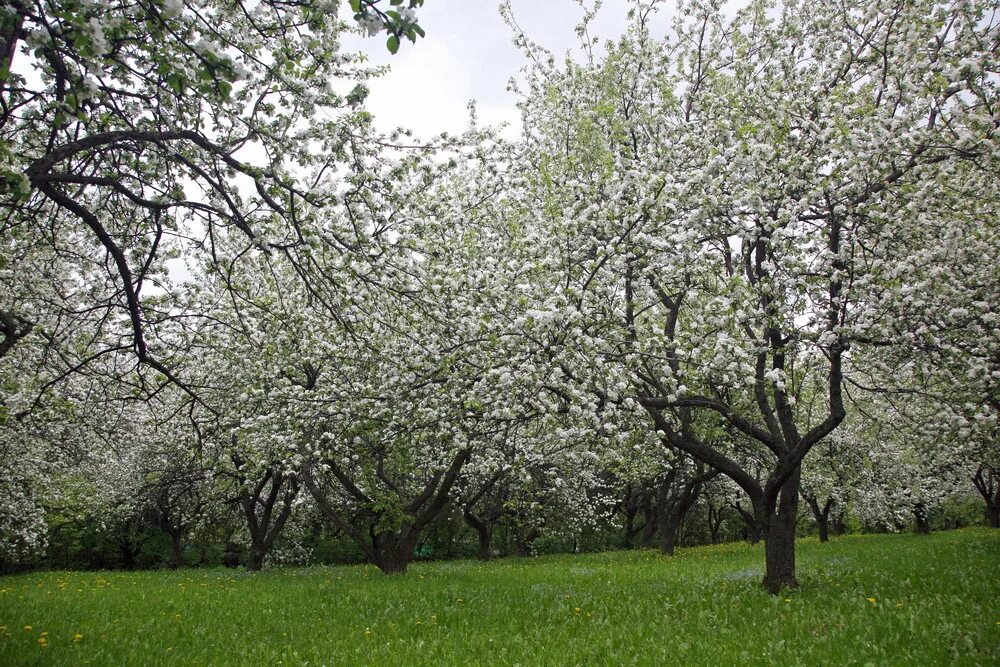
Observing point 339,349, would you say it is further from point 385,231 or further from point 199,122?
point 199,122

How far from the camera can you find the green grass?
270 inches

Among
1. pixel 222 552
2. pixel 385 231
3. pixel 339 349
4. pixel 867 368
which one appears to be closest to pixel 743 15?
pixel 867 368

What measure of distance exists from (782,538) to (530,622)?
18.0 ft

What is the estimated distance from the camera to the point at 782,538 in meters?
11.8

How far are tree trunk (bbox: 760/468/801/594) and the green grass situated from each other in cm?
40

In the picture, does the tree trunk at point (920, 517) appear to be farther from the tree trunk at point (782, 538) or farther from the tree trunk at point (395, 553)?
the tree trunk at point (395, 553)

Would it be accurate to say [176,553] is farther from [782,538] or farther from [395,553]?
[782,538]

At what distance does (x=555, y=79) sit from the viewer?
13.3 m

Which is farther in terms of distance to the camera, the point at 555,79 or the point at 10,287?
the point at 555,79

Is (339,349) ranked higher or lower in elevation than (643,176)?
lower

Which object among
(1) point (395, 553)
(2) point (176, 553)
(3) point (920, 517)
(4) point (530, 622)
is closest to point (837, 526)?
(3) point (920, 517)

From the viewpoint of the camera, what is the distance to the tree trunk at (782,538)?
456 inches

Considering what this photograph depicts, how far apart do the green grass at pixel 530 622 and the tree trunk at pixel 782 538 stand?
1.31ft

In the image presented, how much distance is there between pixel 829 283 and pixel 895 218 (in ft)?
4.01
